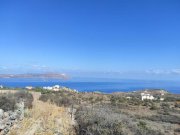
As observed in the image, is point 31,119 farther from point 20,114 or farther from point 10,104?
point 10,104

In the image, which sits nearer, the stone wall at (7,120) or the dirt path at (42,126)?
the stone wall at (7,120)

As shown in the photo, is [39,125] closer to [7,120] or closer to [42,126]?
[42,126]

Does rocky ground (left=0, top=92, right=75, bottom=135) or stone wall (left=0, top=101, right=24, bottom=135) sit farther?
rocky ground (left=0, top=92, right=75, bottom=135)

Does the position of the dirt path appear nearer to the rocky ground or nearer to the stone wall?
the rocky ground

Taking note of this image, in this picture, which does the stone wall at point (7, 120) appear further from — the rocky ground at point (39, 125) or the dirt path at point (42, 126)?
the dirt path at point (42, 126)

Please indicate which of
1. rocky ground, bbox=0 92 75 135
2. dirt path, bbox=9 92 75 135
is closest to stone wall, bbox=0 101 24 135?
rocky ground, bbox=0 92 75 135

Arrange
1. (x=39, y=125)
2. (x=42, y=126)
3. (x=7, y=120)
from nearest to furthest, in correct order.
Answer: (x=7, y=120)
(x=42, y=126)
(x=39, y=125)

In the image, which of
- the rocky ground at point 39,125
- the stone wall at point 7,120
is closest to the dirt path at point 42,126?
the rocky ground at point 39,125

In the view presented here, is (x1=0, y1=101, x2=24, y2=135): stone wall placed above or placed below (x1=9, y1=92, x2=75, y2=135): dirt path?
above

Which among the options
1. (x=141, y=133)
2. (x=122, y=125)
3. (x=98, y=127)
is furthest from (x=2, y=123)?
(x=141, y=133)

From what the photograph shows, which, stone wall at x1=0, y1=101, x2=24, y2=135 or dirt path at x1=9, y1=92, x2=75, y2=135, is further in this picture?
dirt path at x1=9, y1=92, x2=75, y2=135

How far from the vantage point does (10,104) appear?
18.0 m

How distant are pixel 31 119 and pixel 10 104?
3.51m

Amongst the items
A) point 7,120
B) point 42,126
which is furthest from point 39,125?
point 7,120
